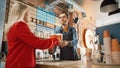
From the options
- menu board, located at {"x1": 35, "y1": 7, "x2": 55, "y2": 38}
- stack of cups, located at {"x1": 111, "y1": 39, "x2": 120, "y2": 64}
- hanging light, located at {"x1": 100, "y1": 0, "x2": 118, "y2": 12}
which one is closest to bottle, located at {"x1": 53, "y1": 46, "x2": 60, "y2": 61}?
menu board, located at {"x1": 35, "y1": 7, "x2": 55, "y2": 38}

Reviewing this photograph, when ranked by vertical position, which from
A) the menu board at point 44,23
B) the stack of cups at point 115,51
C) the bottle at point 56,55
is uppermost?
the menu board at point 44,23

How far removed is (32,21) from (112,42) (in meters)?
1.52

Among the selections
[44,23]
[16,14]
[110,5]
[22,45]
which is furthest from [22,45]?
[110,5]

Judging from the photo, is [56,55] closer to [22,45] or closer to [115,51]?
[22,45]

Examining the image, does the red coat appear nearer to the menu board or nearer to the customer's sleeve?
the customer's sleeve

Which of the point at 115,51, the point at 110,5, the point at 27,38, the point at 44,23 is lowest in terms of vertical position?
the point at 115,51

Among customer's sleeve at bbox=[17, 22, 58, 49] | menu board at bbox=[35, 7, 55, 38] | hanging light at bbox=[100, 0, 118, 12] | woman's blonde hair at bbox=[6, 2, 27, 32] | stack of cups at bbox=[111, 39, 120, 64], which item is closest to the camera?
stack of cups at bbox=[111, 39, 120, 64]

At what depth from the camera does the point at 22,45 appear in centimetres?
144

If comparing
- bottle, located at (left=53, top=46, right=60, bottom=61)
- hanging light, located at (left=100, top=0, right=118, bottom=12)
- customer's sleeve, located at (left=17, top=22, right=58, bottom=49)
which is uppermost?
hanging light, located at (left=100, top=0, right=118, bottom=12)

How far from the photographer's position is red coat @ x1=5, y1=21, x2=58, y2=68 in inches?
54.9

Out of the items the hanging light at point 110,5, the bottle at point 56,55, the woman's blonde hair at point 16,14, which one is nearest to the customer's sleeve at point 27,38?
the woman's blonde hair at point 16,14

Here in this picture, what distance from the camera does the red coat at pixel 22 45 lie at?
4.58ft

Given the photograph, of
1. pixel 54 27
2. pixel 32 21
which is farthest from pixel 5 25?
pixel 54 27

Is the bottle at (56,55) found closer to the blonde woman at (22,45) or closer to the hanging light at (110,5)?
the blonde woman at (22,45)
